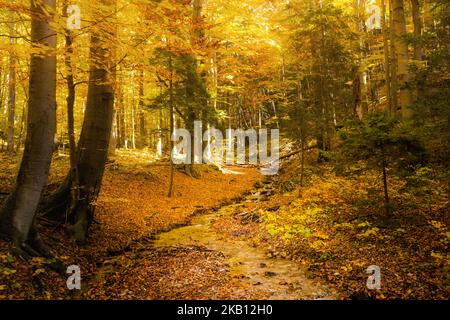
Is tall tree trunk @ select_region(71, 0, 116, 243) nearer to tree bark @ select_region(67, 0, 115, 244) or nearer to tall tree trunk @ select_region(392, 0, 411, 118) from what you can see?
tree bark @ select_region(67, 0, 115, 244)

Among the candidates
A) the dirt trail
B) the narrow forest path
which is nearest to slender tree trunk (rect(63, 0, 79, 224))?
the narrow forest path

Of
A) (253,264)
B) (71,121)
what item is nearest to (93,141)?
(71,121)

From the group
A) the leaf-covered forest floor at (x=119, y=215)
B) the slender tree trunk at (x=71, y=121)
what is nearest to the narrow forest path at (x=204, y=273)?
the leaf-covered forest floor at (x=119, y=215)

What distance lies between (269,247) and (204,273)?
2.49m

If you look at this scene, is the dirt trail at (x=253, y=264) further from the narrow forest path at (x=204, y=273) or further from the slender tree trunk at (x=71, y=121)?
the slender tree trunk at (x=71, y=121)

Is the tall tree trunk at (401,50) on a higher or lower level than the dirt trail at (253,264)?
higher

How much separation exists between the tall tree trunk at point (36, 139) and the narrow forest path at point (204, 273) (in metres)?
1.96

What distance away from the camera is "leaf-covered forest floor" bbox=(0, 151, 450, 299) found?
5.88 m

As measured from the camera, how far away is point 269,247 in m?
8.88

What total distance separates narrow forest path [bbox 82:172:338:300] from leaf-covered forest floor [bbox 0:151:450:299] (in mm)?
37

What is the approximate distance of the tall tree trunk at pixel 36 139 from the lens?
21.5ft

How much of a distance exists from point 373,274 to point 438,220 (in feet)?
9.65

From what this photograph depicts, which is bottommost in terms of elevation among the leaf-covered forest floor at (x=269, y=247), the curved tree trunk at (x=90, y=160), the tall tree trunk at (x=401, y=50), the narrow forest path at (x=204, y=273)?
the narrow forest path at (x=204, y=273)

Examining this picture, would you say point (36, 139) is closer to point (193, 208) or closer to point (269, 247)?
point (269, 247)
